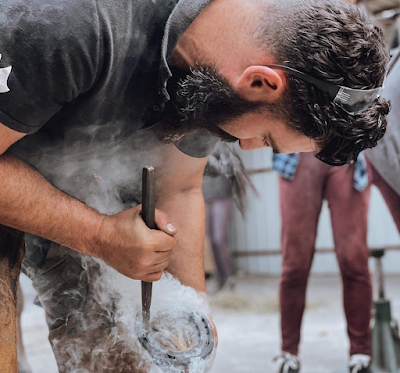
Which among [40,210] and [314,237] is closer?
[40,210]

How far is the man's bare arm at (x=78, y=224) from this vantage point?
3.18 ft

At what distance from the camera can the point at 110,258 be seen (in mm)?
1064

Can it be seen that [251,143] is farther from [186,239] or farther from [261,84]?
[186,239]

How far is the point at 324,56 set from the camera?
0.94 meters

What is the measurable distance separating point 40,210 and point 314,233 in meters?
1.39

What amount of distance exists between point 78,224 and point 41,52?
321 mm

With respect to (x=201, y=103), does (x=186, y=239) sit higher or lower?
lower

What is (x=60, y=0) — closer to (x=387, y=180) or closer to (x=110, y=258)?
(x=110, y=258)

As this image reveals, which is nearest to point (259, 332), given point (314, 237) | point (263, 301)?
point (263, 301)

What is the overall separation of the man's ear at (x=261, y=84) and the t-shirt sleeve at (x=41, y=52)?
259 mm

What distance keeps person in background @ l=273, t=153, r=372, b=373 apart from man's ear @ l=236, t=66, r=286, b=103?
1200mm

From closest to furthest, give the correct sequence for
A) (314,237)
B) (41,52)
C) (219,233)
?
1. (41,52)
2. (314,237)
3. (219,233)

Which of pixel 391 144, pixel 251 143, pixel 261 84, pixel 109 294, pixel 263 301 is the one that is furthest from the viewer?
pixel 263 301

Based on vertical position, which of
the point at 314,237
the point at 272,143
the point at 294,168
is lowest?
the point at 314,237
